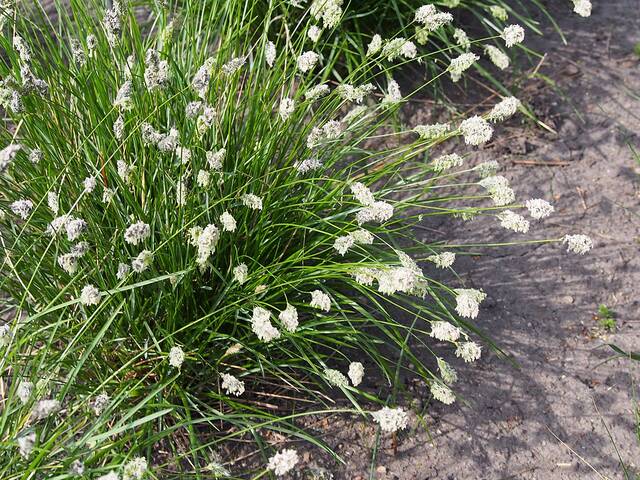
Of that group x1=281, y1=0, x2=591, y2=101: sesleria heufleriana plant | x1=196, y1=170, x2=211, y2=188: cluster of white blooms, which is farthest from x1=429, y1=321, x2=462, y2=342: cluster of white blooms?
x1=281, y1=0, x2=591, y2=101: sesleria heufleriana plant

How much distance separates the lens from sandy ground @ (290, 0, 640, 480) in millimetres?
2727

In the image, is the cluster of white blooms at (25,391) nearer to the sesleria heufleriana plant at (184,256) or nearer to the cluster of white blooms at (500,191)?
the sesleria heufleriana plant at (184,256)

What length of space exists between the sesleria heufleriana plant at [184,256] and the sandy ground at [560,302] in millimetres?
271

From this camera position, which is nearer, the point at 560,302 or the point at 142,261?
the point at 142,261

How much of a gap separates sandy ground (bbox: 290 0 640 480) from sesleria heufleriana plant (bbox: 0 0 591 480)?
271mm

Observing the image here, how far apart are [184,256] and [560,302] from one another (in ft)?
5.62

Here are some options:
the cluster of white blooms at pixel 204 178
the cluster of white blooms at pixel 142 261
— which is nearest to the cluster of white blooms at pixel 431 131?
the cluster of white blooms at pixel 204 178

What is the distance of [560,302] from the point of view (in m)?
3.26

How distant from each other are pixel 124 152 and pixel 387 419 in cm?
132

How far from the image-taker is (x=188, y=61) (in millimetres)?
2998

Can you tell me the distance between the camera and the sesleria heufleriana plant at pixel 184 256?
7.37 ft

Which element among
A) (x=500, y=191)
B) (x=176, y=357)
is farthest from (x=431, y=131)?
(x=176, y=357)

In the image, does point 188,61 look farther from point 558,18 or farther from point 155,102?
point 558,18

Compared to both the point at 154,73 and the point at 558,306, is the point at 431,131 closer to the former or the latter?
the point at 154,73
